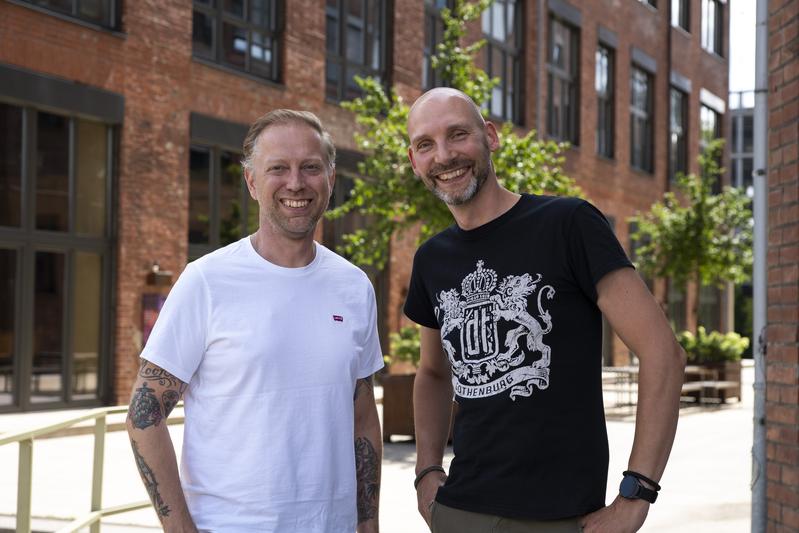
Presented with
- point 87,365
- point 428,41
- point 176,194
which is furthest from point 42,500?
point 428,41

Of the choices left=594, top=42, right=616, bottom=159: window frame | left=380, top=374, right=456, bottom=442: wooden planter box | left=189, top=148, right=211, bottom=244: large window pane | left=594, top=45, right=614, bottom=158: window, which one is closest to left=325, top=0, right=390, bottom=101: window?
left=189, top=148, right=211, bottom=244: large window pane

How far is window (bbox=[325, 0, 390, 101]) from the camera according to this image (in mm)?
22656

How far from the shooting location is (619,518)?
2754 millimetres

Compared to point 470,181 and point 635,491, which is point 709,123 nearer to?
point 470,181

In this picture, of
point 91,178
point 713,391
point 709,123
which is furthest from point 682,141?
point 91,178

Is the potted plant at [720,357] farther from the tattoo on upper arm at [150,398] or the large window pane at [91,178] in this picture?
the tattoo on upper arm at [150,398]

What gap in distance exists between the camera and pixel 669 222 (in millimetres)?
26062

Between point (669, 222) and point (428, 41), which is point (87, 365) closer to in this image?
point (428, 41)

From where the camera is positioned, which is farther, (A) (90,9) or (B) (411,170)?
(A) (90,9)

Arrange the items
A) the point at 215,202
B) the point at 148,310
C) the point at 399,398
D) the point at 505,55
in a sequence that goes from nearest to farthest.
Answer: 1. the point at 399,398
2. the point at 148,310
3. the point at 215,202
4. the point at 505,55

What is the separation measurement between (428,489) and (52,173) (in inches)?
585

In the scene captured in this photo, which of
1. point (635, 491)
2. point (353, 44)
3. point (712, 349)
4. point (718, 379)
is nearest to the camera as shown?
point (635, 491)

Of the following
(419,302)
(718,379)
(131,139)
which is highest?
(131,139)

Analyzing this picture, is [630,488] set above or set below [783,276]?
below
